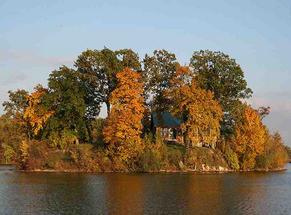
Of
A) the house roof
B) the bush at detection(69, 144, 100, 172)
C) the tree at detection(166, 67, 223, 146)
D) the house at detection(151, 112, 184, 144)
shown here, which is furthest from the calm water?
the house at detection(151, 112, 184, 144)

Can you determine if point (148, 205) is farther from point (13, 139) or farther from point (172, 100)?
point (13, 139)

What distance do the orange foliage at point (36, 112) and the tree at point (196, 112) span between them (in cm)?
2402

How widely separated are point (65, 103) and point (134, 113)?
1384 cm

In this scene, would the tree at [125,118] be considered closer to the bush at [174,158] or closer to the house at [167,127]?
the bush at [174,158]

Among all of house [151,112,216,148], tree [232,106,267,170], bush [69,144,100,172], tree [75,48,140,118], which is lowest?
bush [69,144,100,172]

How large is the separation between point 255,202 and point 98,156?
44.0 meters

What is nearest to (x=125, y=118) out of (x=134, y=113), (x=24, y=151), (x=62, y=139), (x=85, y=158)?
(x=134, y=113)

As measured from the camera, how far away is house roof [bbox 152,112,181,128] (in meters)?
100

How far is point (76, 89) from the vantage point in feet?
298

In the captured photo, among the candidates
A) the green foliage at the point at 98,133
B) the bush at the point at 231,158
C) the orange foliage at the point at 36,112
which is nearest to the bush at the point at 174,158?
the bush at the point at 231,158

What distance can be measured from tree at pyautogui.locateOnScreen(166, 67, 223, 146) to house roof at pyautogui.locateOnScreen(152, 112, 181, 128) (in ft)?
33.2

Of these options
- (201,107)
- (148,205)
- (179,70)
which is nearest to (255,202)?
(148,205)

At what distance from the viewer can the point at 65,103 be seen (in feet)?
299

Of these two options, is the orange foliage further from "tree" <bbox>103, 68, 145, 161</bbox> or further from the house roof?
the house roof
